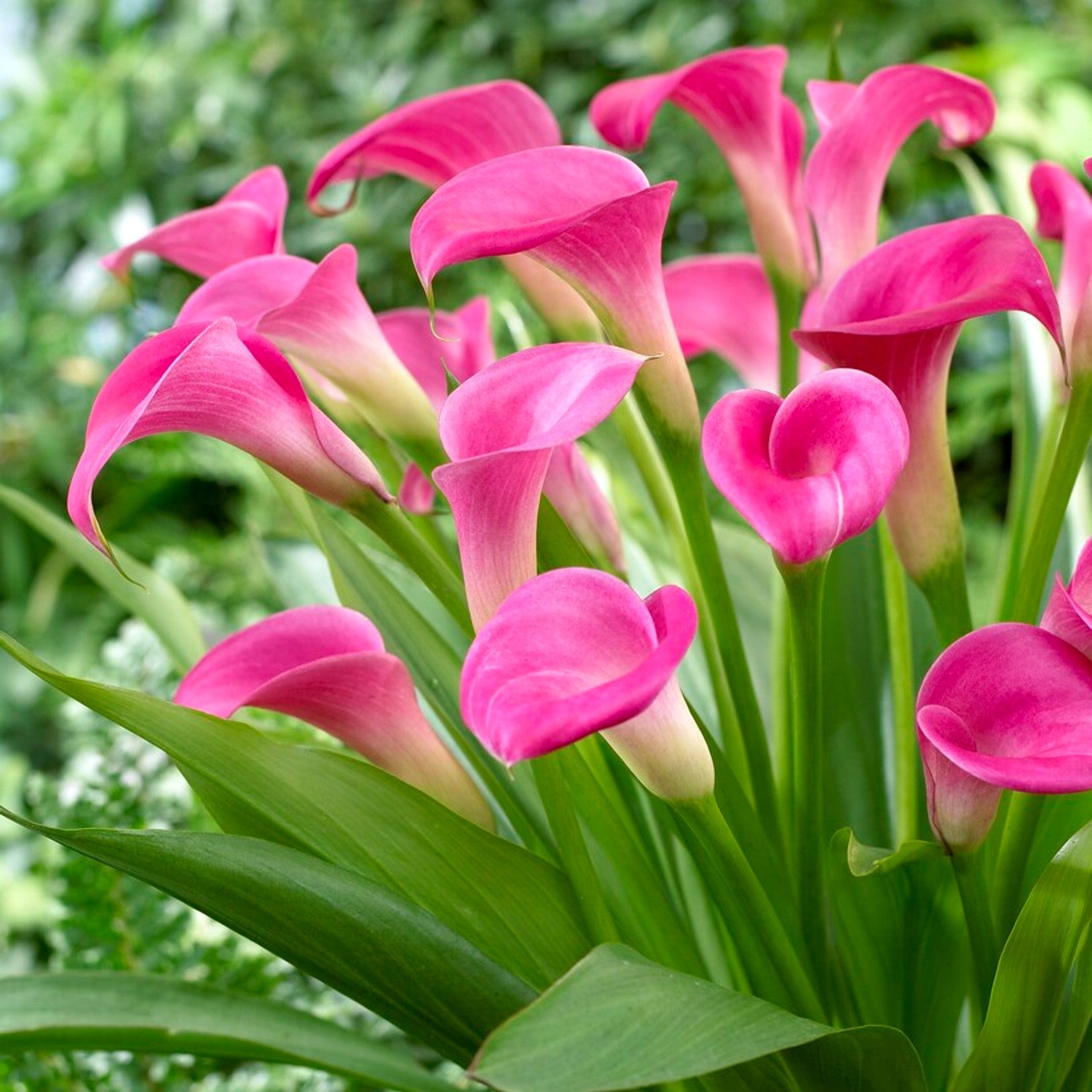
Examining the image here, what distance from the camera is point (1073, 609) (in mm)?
193

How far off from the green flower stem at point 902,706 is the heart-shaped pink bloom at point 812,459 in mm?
84

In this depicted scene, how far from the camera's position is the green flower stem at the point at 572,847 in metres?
0.22

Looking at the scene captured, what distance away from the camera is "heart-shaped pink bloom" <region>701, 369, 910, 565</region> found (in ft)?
0.60

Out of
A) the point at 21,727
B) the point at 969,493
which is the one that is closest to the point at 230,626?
the point at 21,727

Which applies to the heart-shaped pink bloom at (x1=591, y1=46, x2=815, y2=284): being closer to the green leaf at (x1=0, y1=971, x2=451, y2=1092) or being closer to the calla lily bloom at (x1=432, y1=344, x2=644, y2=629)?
the calla lily bloom at (x1=432, y1=344, x2=644, y2=629)

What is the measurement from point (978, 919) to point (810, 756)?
0.13ft

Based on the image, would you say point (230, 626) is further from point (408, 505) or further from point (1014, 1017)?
point (1014, 1017)

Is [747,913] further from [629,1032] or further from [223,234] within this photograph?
[223,234]

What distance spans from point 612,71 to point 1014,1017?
145 centimetres

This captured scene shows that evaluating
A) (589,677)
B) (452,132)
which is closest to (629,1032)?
(589,677)

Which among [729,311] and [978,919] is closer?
[978,919]

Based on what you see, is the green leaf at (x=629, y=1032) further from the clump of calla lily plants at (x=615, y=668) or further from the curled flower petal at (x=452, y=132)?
the curled flower petal at (x=452, y=132)

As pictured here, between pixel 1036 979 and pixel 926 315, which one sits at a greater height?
pixel 926 315

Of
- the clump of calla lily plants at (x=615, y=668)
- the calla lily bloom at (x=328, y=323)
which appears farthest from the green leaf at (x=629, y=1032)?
the calla lily bloom at (x=328, y=323)
